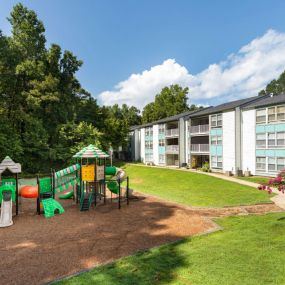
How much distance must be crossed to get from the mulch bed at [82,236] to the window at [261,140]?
17956 mm

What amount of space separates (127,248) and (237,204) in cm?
1015

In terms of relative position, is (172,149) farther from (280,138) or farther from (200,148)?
(280,138)

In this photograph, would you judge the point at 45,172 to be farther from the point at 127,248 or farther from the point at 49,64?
the point at 127,248

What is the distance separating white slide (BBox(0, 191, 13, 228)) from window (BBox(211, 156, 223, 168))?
27221mm

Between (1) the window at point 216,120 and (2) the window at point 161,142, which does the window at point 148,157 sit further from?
(1) the window at point 216,120

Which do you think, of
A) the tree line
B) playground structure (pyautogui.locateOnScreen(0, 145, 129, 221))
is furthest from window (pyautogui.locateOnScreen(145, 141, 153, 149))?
playground structure (pyautogui.locateOnScreen(0, 145, 129, 221))

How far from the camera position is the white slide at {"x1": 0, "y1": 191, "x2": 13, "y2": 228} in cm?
1202

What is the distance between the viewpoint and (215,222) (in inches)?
465

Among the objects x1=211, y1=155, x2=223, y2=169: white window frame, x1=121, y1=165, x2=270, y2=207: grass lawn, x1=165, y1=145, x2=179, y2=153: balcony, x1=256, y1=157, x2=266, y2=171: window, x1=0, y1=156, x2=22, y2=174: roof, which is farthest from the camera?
x1=165, y1=145, x2=179, y2=153: balcony

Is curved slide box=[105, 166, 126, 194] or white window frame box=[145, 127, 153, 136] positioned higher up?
white window frame box=[145, 127, 153, 136]

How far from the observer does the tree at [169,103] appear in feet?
236

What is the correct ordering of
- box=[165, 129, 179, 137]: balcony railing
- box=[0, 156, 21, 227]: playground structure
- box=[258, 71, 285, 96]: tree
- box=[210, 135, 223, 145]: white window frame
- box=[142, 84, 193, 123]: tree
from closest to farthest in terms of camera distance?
1. box=[0, 156, 21, 227]: playground structure
2. box=[210, 135, 223, 145]: white window frame
3. box=[165, 129, 179, 137]: balcony railing
4. box=[142, 84, 193, 123]: tree
5. box=[258, 71, 285, 96]: tree

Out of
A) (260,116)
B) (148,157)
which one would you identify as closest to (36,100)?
(148,157)

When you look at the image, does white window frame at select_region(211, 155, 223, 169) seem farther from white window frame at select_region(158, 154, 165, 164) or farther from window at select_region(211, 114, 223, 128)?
white window frame at select_region(158, 154, 165, 164)
